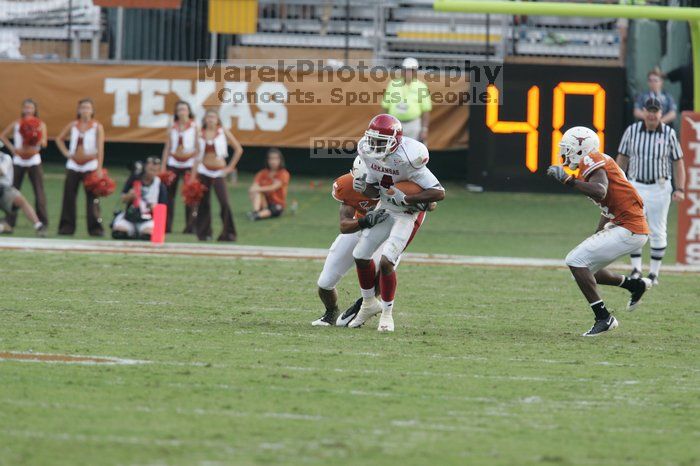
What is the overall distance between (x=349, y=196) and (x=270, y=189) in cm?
840

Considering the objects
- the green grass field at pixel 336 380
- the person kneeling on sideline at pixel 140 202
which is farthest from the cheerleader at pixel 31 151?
the green grass field at pixel 336 380

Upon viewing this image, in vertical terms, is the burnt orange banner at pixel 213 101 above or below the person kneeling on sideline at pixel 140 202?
above

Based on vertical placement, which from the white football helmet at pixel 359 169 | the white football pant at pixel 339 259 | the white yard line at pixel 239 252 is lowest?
the white yard line at pixel 239 252

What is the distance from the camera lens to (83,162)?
15.8 metres

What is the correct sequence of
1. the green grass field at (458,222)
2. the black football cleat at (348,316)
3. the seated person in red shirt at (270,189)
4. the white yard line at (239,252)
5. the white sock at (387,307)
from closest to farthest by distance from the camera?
1. the white sock at (387,307)
2. the black football cleat at (348,316)
3. the white yard line at (239,252)
4. the green grass field at (458,222)
5. the seated person in red shirt at (270,189)

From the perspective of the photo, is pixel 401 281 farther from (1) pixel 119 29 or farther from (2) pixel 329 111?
(1) pixel 119 29

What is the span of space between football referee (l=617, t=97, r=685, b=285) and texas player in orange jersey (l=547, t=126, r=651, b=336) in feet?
9.65

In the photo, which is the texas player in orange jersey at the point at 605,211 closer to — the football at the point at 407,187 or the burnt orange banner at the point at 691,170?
the football at the point at 407,187

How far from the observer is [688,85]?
60.4ft

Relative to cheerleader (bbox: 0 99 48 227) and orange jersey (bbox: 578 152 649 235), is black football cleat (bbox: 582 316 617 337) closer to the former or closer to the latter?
orange jersey (bbox: 578 152 649 235)

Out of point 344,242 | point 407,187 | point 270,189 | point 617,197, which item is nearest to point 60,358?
point 344,242

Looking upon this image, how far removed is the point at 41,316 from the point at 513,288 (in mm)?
4431

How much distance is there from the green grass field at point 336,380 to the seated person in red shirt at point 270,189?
6027mm

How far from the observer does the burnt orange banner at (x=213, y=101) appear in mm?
19188
